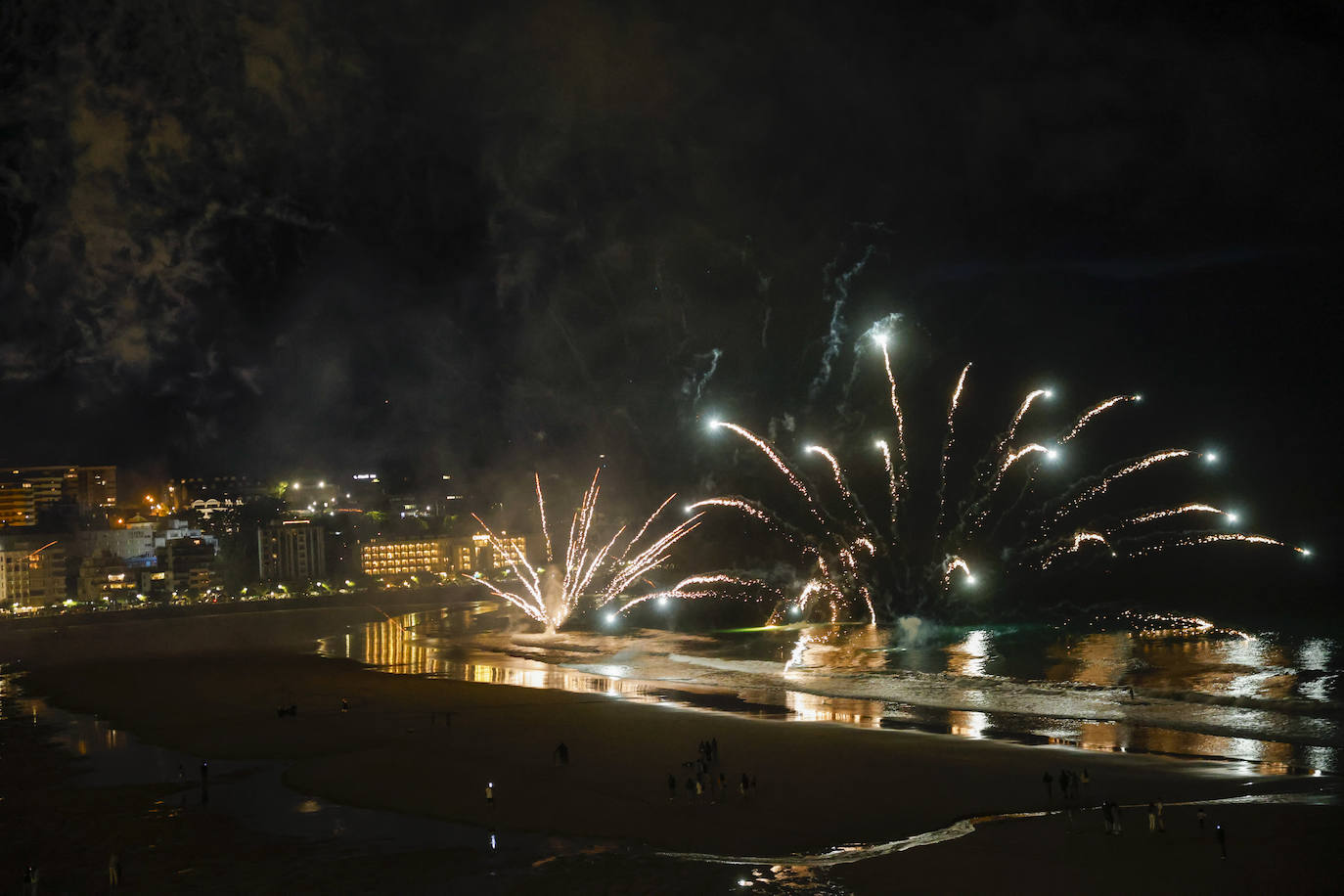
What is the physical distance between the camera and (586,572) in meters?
75.9

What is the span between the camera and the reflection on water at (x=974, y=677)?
964 inches

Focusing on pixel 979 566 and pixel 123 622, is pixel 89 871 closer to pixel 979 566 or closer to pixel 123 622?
pixel 979 566

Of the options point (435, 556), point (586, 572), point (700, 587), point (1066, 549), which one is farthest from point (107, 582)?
point (1066, 549)

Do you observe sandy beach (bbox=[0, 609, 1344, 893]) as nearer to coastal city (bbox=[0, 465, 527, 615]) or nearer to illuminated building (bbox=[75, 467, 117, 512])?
coastal city (bbox=[0, 465, 527, 615])

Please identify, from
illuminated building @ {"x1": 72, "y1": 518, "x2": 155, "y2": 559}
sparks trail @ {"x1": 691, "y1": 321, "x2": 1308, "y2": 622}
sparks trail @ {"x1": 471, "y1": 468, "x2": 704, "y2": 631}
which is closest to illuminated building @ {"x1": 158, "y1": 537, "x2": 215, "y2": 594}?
illuminated building @ {"x1": 72, "y1": 518, "x2": 155, "y2": 559}

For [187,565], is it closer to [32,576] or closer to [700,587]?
[32,576]

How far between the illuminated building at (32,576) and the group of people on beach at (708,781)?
97819mm

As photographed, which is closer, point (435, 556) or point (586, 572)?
point (586, 572)

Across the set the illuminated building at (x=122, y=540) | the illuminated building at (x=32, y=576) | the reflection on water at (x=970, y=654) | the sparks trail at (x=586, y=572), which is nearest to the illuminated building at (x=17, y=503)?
the illuminated building at (x=122, y=540)

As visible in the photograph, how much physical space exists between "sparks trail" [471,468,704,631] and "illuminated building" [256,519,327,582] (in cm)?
2755

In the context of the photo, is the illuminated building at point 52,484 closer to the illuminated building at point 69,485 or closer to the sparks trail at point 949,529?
the illuminated building at point 69,485

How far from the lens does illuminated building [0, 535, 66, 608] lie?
328ft

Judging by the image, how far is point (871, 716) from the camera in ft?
90.8

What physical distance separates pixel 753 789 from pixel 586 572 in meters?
57.1
